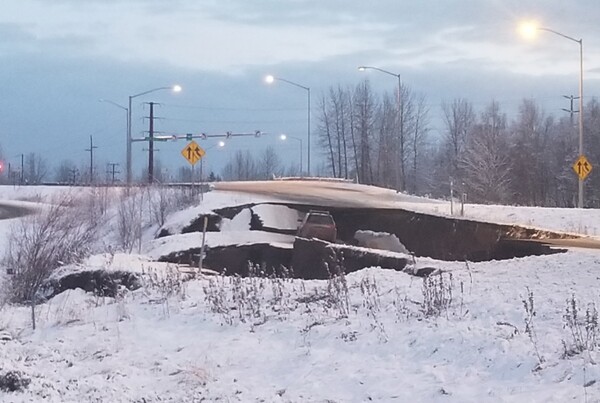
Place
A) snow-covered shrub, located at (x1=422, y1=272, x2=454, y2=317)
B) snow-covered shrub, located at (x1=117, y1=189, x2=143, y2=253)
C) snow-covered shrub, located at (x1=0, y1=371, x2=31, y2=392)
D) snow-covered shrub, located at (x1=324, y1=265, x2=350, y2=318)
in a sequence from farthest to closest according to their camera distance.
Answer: snow-covered shrub, located at (x1=117, y1=189, x2=143, y2=253) < snow-covered shrub, located at (x1=324, y1=265, x2=350, y2=318) < snow-covered shrub, located at (x1=422, y1=272, x2=454, y2=317) < snow-covered shrub, located at (x1=0, y1=371, x2=31, y2=392)

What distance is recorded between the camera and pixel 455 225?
95.1 feet

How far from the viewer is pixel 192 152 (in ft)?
110

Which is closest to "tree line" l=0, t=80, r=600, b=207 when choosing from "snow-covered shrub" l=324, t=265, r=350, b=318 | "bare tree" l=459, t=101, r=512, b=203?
"bare tree" l=459, t=101, r=512, b=203

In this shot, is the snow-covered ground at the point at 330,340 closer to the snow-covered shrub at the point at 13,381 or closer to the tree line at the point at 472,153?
the snow-covered shrub at the point at 13,381

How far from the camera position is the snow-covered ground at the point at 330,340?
29.5 ft

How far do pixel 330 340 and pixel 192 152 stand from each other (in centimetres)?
2323

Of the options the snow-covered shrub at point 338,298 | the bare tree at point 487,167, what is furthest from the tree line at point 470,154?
the snow-covered shrub at point 338,298

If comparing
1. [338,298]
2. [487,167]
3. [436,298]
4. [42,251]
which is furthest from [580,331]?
[487,167]

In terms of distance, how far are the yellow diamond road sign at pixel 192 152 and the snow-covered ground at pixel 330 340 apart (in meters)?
16.6

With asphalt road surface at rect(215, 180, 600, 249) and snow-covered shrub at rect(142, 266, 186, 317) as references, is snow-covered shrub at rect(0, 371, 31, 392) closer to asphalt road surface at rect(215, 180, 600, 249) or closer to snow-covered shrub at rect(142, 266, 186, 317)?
snow-covered shrub at rect(142, 266, 186, 317)

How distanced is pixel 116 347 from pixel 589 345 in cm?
699

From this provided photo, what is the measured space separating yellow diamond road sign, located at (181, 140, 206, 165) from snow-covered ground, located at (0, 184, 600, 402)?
16590mm

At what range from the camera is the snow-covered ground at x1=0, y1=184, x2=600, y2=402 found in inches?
354

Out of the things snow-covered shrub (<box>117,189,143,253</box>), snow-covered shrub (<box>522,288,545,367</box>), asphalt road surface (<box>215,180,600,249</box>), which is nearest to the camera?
snow-covered shrub (<box>522,288,545,367</box>)
